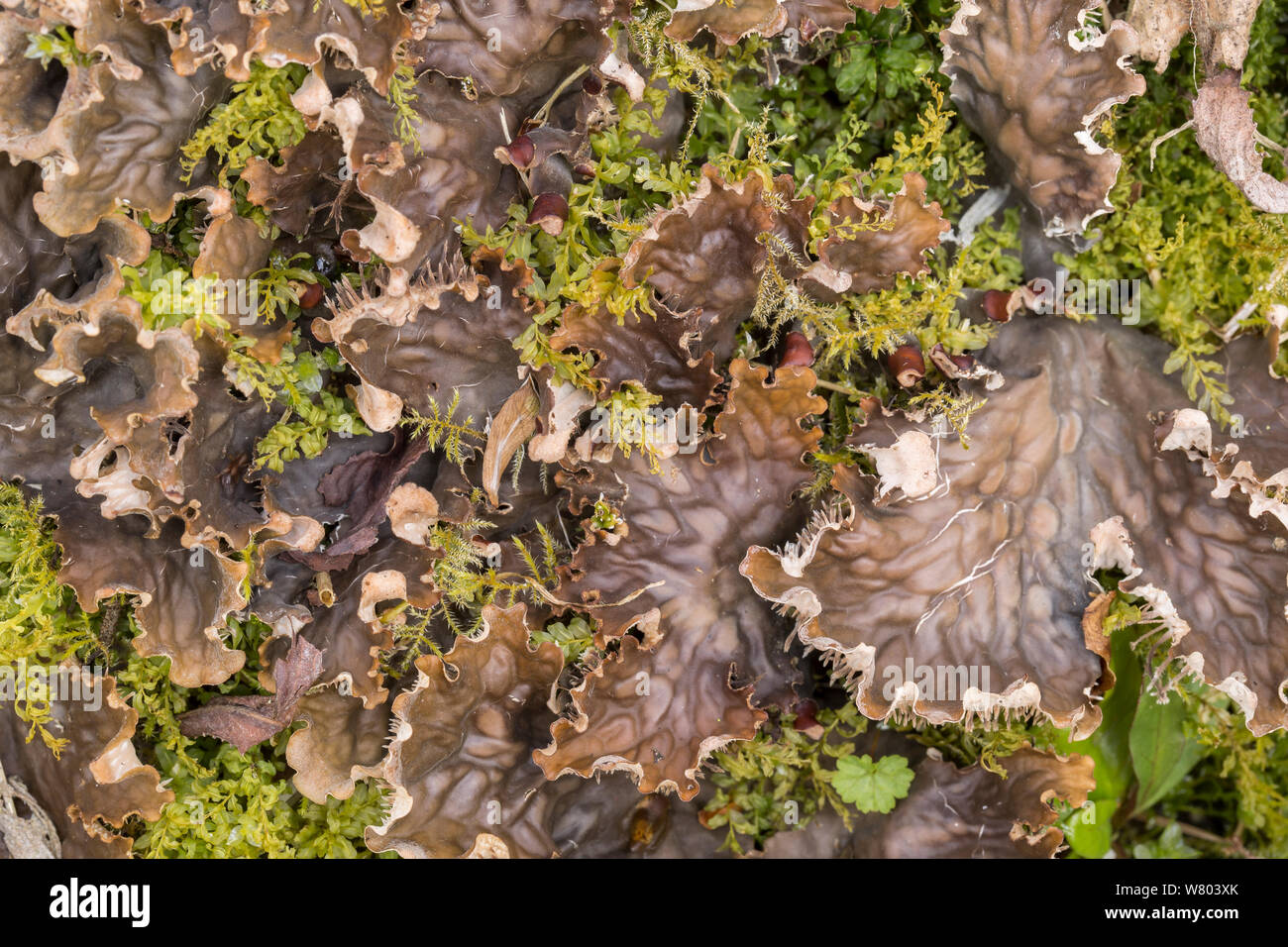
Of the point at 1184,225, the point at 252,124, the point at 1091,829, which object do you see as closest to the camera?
the point at 252,124

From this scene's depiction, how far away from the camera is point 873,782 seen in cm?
353

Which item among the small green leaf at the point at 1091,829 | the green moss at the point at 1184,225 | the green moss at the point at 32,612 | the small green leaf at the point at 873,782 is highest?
the green moss at the point at 1184,225

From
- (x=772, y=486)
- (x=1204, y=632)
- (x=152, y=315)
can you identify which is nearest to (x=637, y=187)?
(x=772, y=486)

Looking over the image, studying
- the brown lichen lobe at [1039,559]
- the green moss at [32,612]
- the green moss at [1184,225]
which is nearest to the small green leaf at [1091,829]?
the brown lichen lobe at [1039,559]

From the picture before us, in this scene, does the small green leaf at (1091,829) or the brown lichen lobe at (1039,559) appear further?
the small green leaf at (1091,829)

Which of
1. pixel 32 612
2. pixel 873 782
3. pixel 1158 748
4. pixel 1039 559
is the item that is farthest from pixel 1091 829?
pixel 32 612

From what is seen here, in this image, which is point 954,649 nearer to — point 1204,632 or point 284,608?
point 1204,632

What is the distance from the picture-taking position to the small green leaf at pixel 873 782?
352 centimetres

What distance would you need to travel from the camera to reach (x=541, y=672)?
3.28 metres

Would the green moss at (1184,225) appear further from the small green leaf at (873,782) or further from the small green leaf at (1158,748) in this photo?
the small green leaf at (873,782)

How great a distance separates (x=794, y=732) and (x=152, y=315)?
103 inches

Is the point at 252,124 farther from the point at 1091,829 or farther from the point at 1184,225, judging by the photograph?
the point at 1091,829

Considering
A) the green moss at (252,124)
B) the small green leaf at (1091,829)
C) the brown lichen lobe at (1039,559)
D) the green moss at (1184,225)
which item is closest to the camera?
the green moss at (252,124)

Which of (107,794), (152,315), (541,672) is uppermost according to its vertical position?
(152,315)
